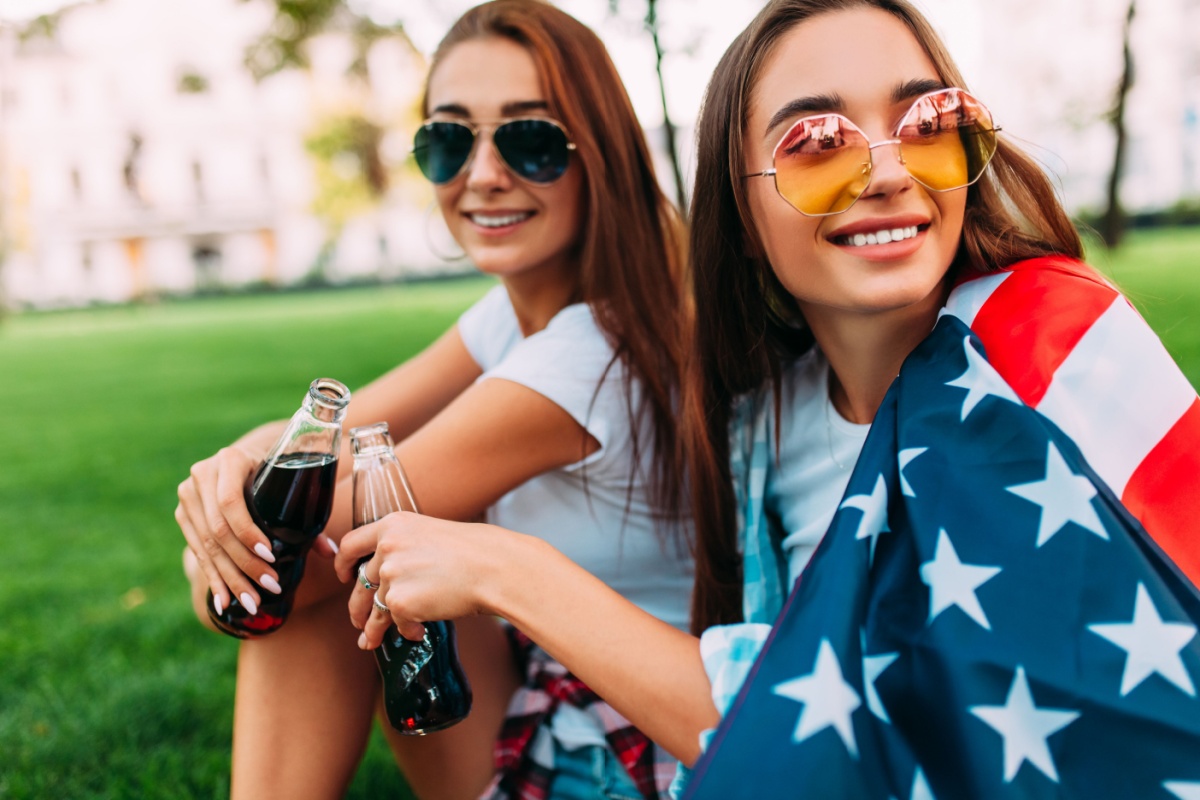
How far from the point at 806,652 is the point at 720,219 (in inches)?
38.3

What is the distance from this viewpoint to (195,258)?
167 feet

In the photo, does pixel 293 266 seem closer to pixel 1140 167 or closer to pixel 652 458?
pixel 1140 167

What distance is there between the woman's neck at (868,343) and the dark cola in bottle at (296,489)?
2.97 feet

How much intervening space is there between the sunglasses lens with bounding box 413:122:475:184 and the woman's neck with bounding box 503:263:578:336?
33 cm

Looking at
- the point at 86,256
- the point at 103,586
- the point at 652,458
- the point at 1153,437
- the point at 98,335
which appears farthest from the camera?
the point at 86,256


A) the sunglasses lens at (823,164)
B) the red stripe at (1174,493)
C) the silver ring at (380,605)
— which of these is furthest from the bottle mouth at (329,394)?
the red stripe at (1174,493)

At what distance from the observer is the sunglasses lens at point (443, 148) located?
103 inches

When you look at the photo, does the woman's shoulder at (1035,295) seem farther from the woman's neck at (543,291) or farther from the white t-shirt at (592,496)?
the woman's neck at (543,291)

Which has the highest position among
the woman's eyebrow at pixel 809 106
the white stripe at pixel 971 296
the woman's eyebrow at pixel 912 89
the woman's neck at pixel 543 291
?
the woman's eyebrow at pixel 912 89

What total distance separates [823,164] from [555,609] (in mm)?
Answer: 843

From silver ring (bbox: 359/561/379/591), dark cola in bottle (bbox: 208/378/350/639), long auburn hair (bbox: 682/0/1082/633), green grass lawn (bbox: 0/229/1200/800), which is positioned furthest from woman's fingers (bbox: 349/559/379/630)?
long auburn hair (bbox: 682/0/1082/633)

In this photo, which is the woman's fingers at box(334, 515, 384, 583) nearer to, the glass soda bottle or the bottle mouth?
the glass soda bottle

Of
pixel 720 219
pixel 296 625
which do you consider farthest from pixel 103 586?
pixel 720 219

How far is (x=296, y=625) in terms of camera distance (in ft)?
6.64
